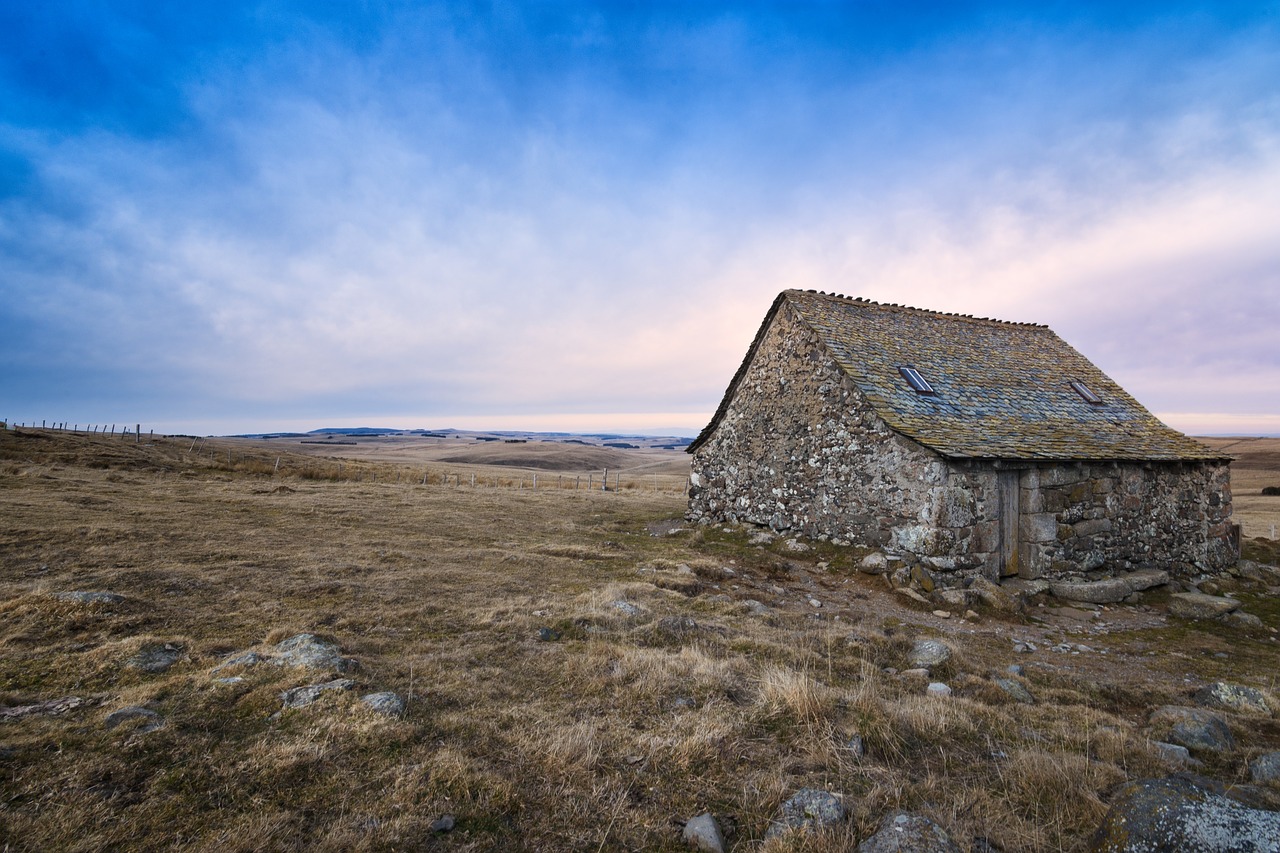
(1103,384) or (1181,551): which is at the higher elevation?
(1103,384)

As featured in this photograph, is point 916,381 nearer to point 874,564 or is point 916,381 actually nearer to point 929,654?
point 874,564

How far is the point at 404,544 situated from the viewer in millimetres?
13383

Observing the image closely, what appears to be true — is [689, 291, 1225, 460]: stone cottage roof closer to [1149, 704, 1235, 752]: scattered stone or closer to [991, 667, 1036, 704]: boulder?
[991, 667, 1036, 704]: boulder

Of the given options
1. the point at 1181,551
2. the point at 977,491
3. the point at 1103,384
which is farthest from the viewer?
the point at 1103,384

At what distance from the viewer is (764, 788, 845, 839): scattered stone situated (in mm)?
3641

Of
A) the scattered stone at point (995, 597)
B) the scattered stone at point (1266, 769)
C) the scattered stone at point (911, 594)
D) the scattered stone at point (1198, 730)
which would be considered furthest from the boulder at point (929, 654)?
the scattered stone at point (995, 597)

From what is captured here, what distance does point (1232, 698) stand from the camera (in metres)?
6.46

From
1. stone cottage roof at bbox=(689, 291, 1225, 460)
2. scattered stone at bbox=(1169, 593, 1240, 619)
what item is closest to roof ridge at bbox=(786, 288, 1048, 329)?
stone cottage roof at bbox=(689, 291, 1225, 460)

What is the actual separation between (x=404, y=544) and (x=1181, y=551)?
1937cm

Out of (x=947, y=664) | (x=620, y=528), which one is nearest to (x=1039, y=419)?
(x=947, y=664)

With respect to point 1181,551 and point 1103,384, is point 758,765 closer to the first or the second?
point 1181,551

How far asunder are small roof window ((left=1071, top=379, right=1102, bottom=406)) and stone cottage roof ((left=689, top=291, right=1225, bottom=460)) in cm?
8

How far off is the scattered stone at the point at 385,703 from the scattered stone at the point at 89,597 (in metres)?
4.80

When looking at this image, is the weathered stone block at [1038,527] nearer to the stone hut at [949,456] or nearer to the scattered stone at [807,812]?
the stone hut at [949,456]
